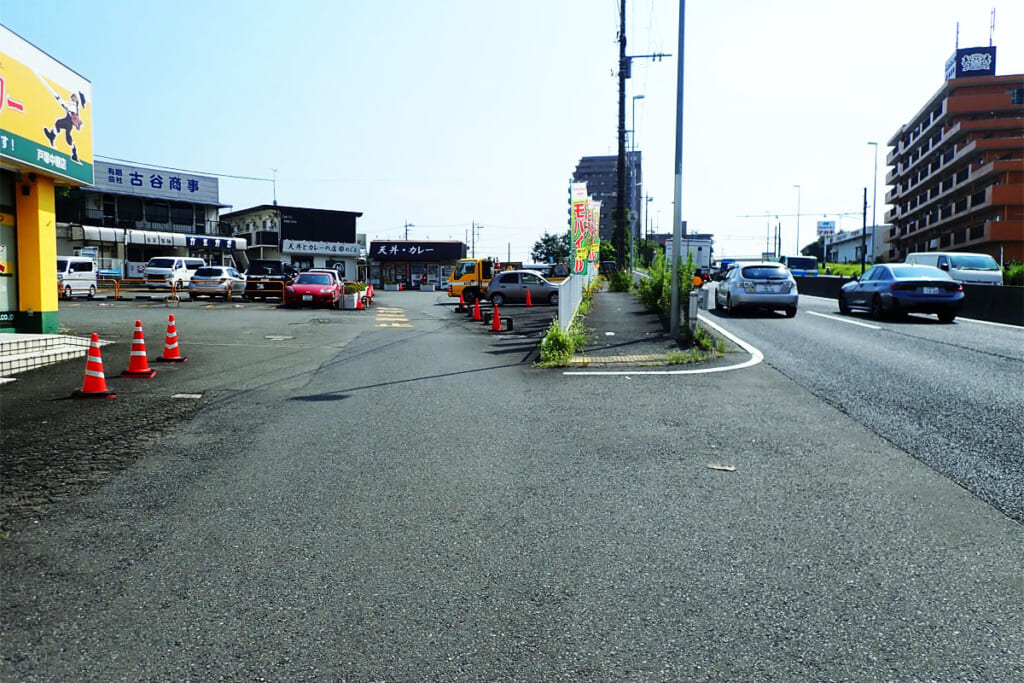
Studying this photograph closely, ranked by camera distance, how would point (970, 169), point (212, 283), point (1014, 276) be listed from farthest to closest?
1. point (970, 169)
2. point (212, 283)
3. point (1014, 276)

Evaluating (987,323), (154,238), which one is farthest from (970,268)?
(154,238)

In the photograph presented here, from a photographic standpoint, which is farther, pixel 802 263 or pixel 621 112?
pixel 802 263

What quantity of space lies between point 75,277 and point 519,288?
20.0 metres

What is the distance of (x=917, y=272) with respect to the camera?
1917 cm

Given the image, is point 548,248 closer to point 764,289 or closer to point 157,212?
point 157,212

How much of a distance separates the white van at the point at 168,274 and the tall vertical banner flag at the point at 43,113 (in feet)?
72.6

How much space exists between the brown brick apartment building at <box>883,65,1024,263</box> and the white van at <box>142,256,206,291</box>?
5527 centimetres

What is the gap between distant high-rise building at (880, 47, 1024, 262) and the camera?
5669 cm

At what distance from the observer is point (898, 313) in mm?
18969

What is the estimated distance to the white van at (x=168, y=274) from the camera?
3619 cm

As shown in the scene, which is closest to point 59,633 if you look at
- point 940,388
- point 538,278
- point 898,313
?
point 940,388

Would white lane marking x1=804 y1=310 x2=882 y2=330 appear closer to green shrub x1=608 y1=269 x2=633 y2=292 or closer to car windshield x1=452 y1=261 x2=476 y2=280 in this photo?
green shrub x1=608 y1=269 x2=633 y2=292

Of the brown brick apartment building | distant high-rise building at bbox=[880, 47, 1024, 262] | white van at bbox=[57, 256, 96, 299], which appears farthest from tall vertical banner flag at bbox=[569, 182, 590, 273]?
distant high-rise building at bbox=[880, 47, 1024, 262]

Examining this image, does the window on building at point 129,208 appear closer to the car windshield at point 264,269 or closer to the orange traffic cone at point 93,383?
the car windshield at point 264,269
